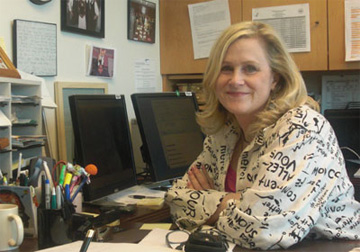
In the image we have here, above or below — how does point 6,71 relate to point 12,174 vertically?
above

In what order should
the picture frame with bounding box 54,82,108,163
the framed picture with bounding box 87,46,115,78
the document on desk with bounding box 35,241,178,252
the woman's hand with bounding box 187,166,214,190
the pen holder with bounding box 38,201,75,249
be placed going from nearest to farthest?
1. the document on desk with bounding box 35,241,178,252
2. the pen holder with bounding box 38,201,75,249
3. the woman's hand with bounding box 187,166,214,190
4. the picture frame with bounding box 54,82,108,163
5. the framed picture with bounding box 87,46,115,78

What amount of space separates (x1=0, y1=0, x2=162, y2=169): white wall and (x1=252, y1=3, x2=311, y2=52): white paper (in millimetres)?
679

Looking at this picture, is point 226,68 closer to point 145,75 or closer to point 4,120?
point 4,120

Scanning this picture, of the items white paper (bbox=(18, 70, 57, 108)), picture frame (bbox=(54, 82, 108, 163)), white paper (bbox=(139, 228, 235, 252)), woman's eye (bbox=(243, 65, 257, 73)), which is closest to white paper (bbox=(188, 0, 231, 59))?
picture frame (bbox=(54, 82, 108, 163))

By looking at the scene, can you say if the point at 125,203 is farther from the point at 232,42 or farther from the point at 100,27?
the point at 100,27

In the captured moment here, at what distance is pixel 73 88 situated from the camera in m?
1.88

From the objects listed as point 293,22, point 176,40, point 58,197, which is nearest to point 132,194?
point 58,197

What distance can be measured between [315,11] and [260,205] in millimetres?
1584

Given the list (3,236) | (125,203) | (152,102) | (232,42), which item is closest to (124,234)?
(3,236)

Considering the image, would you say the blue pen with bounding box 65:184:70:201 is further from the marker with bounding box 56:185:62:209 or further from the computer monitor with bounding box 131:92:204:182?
the computer monitor with bounding box 131:92:204:182

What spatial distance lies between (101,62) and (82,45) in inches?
5.6

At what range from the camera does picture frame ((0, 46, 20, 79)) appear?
138 cm

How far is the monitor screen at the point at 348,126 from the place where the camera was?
2.38 meters

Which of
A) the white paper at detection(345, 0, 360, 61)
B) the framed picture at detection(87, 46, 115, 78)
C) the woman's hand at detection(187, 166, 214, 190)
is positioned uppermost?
the white paper at detection(345, 0, 360, 61)
